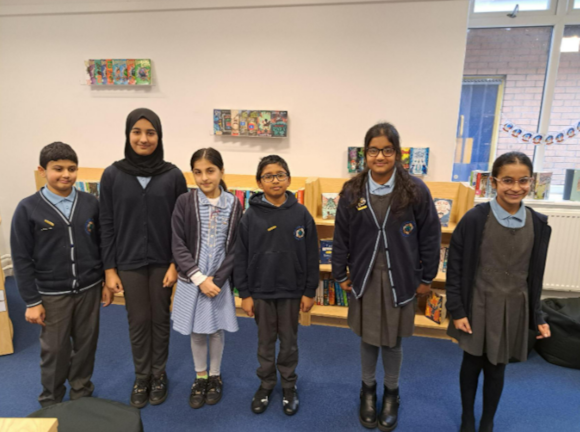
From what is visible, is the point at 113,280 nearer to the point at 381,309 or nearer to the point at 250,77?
the point at 381,309

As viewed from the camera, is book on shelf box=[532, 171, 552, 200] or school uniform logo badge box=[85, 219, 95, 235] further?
book on shelf box=[532, 171, 552, 200]

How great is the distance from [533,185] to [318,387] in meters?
2.24

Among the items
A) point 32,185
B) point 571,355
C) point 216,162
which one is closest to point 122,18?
point 32,185

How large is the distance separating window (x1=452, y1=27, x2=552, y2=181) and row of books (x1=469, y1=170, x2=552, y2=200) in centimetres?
24

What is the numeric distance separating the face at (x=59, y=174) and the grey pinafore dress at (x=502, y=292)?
6.06 feet

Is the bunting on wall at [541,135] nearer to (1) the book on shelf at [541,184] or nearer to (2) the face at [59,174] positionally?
(1) the book on shelf at [541,184]

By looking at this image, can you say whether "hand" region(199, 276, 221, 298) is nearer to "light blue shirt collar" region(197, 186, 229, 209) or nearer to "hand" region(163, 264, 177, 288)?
"hand" region(163, 264, 177, 288)

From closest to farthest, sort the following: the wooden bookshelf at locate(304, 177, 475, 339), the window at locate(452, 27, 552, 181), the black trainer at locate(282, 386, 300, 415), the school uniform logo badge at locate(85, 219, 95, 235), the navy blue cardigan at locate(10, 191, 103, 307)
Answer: the navy blue cardigan at locate(10, 191, 103, 307) → the school uniform logo badge at locate(85, 219, 95, 235) → the black trainer at locate(282, 386, 300, 415) → the wooden bookshelf at locate(304, 177, 475, 339) → the window at locate(452, 27, 552, 181)

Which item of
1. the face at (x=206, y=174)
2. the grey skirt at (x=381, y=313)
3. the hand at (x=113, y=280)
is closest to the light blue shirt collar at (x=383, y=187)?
the grey skirt at (x=381, y=313)

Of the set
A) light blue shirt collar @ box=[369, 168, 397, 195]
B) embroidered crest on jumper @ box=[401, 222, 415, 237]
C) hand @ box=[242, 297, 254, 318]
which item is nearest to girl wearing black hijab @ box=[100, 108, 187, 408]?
hand @ box=[242, 297, 254, 318]

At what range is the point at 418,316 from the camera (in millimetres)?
2795

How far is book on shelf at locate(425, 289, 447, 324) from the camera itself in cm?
268

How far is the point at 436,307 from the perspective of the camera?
271cm

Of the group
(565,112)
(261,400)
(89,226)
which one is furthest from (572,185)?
(89,226)
